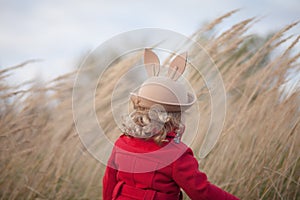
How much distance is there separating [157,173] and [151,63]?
446 millimetres

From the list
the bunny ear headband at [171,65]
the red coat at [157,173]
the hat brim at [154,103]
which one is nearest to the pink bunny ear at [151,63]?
the bunny ear headband at [171,65]

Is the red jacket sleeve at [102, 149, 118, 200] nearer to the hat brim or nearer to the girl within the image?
the girl

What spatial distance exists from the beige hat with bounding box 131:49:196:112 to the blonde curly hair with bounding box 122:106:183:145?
0.02 metres

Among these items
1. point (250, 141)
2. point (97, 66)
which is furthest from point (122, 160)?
point (250, 141)

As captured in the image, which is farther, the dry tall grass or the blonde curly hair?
the dry tall grass

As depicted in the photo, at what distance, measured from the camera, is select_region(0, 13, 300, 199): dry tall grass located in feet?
7.61

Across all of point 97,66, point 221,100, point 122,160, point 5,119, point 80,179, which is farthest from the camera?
point 80,179

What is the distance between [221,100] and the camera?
185 centimetres

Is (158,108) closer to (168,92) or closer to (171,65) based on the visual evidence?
(168,92)

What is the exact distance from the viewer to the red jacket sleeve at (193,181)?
1.52 metres

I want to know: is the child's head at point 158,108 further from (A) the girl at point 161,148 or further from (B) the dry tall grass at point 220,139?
(B) the dry tall grass at point 220,139

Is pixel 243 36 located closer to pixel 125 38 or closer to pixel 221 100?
pixel 221 100

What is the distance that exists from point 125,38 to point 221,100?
53 cm

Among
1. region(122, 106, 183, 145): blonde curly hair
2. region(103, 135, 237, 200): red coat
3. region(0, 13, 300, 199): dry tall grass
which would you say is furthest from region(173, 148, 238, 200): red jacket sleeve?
region(0, 13, 300, 199): dry tall grass
